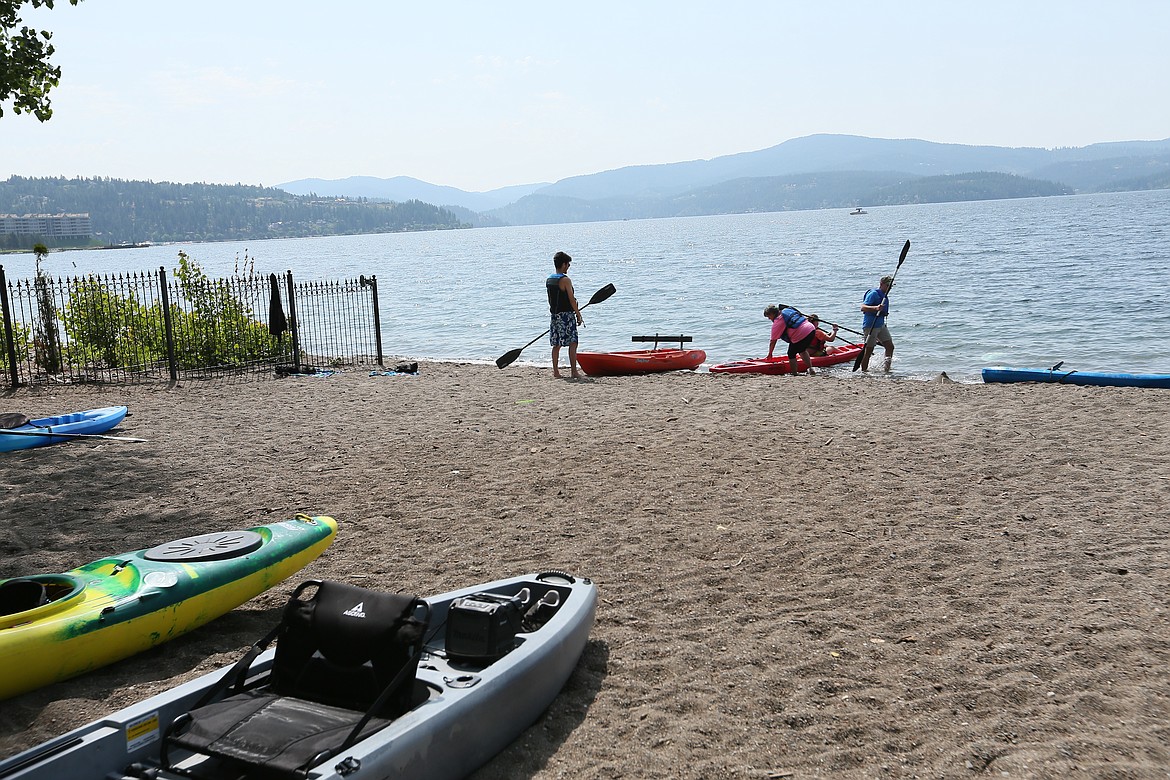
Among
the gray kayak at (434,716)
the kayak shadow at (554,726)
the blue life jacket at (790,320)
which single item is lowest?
the kayak shadow at (554,726)

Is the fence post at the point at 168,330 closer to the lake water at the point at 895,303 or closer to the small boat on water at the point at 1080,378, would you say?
→ the lake water at the point at 895,303

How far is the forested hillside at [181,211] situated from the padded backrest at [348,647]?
15422 centimetres

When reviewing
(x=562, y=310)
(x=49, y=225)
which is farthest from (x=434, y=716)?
(x=49, y=225)

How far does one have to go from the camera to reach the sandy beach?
3.82 metres

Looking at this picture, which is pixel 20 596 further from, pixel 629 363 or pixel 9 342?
pixel 629 363

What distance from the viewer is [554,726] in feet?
13.0

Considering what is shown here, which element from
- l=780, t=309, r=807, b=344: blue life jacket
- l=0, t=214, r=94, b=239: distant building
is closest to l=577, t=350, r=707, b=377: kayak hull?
l=780, t=309, r=807, b=344: blue life jacket

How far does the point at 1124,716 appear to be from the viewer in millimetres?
3732

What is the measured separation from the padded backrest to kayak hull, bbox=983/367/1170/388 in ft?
39.3

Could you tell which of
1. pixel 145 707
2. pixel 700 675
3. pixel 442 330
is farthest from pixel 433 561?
pixel 442 330

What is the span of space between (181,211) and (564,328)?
153 m

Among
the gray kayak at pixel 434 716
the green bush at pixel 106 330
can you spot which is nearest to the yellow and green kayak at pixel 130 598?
the gray kayak at pixel 434 716

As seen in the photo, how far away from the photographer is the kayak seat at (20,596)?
4.36m

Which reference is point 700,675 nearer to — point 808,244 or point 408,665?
point 408,665
